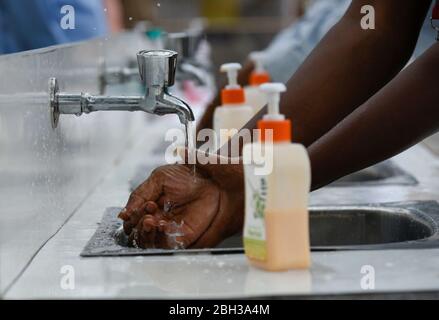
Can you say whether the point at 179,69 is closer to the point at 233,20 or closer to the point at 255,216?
the point at 255,216

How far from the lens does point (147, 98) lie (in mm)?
1487

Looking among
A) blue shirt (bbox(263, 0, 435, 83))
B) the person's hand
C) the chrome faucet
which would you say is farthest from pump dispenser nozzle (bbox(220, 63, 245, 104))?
blue shirt (bbox(263, 0, 435, 83))

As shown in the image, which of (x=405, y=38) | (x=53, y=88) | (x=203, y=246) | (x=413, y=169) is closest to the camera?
(x=203, y=246)

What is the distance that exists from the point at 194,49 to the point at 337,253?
1.34 m

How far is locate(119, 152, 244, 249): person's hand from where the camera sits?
1.44 metres

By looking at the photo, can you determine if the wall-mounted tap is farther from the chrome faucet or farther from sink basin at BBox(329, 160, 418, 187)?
sink basin at BBox(329, 160, 418, 187)

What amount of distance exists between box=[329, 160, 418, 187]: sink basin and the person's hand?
2.21 ft

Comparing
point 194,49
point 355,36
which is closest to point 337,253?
point 355,36

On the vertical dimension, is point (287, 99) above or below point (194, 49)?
below

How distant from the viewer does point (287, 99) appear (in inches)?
62.6

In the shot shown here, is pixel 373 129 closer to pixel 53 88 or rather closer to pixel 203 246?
pixel 203 246

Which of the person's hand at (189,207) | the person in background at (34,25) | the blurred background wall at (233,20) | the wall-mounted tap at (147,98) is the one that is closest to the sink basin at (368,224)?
the person's hand at (189,207)

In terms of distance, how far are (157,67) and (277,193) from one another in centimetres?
36

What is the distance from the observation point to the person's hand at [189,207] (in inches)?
56.5
